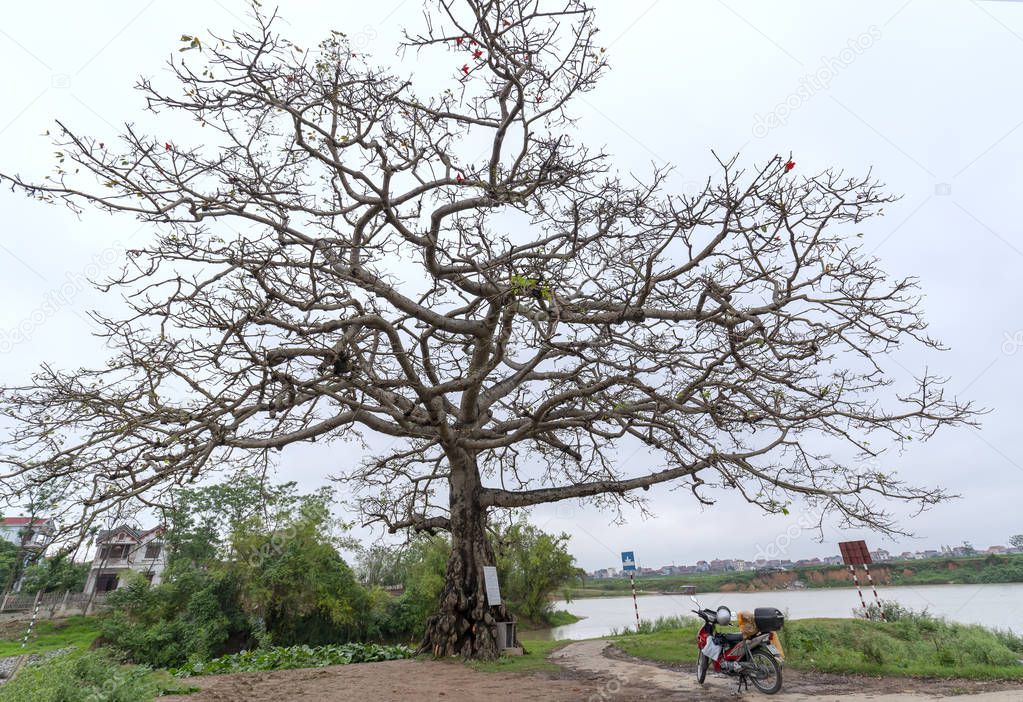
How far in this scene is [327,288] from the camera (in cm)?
693

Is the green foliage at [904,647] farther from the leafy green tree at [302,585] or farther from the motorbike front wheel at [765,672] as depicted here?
the leafy green tree at [302,585]

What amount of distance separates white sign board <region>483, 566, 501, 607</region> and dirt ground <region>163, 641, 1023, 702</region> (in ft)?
3.99

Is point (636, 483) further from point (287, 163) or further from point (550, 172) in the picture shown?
point (287, 163)

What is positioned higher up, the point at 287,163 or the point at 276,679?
the point at 287,163

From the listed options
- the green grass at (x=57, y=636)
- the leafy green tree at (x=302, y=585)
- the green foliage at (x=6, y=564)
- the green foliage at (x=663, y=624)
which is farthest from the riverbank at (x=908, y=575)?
the green foliage at (x=6, y=564)

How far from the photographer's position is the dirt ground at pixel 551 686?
17.3ft

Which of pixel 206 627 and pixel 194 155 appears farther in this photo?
pixel 206 627

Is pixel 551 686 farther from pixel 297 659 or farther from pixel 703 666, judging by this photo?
pixel 297 659

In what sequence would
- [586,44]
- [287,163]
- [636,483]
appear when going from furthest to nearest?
[636,483] < [287,163] < [586,44]

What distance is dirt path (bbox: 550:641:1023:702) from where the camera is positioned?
4938mm

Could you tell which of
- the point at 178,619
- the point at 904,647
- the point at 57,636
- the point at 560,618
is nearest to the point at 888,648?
the point at 904,647

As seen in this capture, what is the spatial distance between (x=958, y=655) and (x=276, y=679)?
8.70m

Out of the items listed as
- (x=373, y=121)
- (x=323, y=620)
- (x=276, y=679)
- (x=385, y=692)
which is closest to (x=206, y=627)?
(x=323, y=620)

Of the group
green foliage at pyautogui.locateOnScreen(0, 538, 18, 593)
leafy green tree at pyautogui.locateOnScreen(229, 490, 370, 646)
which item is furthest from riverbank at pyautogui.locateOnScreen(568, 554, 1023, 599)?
green foliage at pyautogui.locateOnScreen(0, 538, 18, 593)
